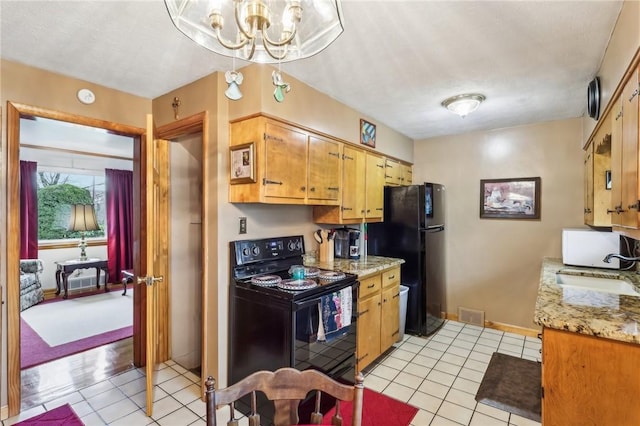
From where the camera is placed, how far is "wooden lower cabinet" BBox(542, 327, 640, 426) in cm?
129

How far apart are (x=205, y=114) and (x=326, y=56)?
0.98 metres

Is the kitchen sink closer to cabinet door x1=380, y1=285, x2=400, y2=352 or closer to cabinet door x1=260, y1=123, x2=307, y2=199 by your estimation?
cabinet door x1=380, y1=285, x2=400, y2=352

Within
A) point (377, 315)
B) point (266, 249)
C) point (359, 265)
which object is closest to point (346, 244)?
point (359, 265)

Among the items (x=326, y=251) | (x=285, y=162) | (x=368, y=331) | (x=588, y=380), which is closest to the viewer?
(x=588, y=380)

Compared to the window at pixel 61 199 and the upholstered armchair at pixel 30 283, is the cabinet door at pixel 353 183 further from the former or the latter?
the window at pixel 61 199

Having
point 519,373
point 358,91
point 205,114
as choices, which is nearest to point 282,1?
point 205,114

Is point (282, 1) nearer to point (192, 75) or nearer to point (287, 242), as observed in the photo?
point (192, 75)

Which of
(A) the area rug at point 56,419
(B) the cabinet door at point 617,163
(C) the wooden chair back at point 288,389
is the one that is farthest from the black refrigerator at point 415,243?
(A) the area rug at point 56,419

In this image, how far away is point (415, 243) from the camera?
3482 mm

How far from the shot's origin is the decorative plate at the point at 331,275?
92.8 inches

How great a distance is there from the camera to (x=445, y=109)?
3.12 meters

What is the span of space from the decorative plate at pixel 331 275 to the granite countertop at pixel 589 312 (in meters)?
A: 1.24

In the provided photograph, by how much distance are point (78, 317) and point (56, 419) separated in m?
2.52

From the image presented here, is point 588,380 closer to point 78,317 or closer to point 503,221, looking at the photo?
point 503,221
